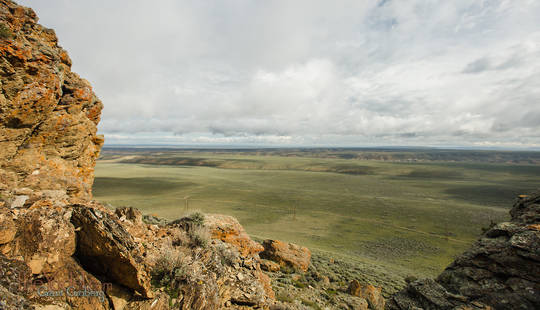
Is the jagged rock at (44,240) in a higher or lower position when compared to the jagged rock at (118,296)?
higher

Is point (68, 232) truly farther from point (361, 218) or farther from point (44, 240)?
point (361, 218)

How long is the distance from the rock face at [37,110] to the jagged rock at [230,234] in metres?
5.91

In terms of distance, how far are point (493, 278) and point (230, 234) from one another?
437 inches

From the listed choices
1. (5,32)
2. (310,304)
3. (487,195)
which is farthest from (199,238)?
(487,195)

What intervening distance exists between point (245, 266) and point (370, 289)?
665cm

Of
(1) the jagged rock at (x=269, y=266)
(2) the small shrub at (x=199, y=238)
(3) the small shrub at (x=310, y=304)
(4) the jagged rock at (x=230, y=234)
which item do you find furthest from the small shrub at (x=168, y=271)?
(1) the jagged rock at (x=269, y=266)

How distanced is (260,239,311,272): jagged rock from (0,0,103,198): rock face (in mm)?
10026

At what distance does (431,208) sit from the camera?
4559 cm

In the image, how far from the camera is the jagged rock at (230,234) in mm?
10859

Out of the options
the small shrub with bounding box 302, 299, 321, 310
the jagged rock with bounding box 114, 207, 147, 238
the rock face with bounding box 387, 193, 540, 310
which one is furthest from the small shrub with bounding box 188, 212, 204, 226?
the rock face with bounding box 387, 193, 540, 310

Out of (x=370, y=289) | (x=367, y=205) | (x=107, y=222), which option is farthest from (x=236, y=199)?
Result: (x=107, y=222)

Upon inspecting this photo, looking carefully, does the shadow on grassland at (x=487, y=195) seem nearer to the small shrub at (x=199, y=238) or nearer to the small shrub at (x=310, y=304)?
the small shrub at (x=310, y=304)

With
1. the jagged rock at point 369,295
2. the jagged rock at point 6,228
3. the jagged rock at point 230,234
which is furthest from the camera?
the jagged rock at point 230,234

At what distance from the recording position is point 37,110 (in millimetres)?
9062
